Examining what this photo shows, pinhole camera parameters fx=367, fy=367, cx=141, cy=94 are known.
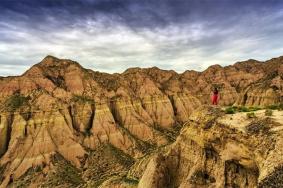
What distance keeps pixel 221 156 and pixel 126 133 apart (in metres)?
117

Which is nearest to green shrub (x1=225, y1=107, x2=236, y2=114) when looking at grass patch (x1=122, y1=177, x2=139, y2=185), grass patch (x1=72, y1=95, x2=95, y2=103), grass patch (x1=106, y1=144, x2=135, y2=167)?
grass patch (x1=122, y1=177, x2=139, y2=185)

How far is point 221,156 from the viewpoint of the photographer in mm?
27719

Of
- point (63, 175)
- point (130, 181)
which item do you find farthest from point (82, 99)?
point (130, 181)

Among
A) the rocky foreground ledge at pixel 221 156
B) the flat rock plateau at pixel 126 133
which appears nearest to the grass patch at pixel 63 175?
the flat rock plateau at pixel 126 133

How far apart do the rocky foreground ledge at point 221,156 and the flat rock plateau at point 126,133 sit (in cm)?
8

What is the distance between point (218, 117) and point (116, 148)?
4086 inches

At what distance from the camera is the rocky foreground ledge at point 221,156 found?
816 inches

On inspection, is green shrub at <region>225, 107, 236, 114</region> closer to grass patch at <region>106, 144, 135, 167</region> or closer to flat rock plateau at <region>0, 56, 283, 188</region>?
flat rock plateau at <region>0, 56, 283, 188</region>

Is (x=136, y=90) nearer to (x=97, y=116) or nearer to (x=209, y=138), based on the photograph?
(x=97, y=116)

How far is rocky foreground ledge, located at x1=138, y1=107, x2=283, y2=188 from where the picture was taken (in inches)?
816

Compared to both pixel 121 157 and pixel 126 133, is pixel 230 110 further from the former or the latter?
pixel 126 133

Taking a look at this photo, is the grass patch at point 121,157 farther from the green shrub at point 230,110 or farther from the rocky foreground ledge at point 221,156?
the green shrub at point 230,110

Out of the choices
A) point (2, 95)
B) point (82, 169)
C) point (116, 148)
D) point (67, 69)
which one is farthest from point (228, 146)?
point (67, 69)

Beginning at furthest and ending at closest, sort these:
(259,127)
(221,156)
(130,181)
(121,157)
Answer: (121,157) < (130,181) < (221,156) < (259,127)
